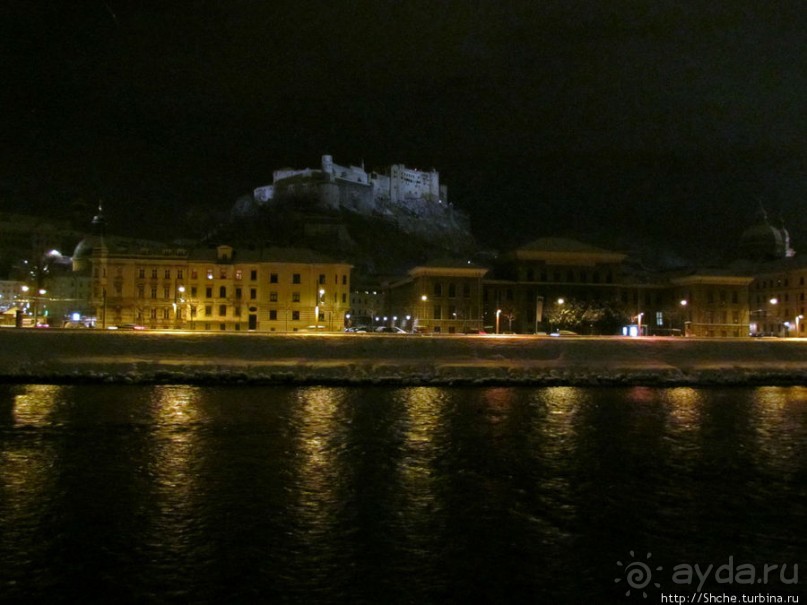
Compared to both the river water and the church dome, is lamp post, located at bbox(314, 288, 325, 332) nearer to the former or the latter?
the river water

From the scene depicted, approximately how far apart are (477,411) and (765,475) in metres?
12.5

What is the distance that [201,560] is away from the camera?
10727mm

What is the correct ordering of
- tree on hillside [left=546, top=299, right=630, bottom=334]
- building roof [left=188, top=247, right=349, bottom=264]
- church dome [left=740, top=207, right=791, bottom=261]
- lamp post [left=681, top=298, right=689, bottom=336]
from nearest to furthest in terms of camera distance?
tree on hillside [left=546, top=299, right=630, bottom=334], building roof [left=188, top=247, right=349, bottom=264], lamp post [left=681, top=298, right=689, bottom=336], church dome [left=740, top=207, right=791, bottom=261]

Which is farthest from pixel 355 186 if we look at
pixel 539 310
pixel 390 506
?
pixel 390 506

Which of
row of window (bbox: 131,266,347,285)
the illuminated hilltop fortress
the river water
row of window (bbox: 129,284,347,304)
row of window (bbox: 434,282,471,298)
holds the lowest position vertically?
the river water

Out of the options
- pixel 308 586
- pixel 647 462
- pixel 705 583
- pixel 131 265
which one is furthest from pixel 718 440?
pixel 131 265

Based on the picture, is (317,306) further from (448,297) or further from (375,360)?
(375,360)

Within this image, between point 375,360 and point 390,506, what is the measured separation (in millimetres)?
29474

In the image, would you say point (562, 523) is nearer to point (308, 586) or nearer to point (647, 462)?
point (308, 586)

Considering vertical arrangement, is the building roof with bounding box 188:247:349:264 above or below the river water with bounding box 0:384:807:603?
above

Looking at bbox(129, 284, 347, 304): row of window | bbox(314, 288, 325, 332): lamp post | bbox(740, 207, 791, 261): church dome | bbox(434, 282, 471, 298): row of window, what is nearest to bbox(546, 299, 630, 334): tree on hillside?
bbox(434, 282, 471, 298): row of window

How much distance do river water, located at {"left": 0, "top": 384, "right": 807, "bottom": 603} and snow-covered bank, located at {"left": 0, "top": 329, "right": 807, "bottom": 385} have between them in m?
13.5

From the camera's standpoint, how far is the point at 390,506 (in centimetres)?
1384

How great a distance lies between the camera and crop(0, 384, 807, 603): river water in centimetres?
1004
